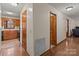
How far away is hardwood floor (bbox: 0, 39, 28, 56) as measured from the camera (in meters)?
2.49

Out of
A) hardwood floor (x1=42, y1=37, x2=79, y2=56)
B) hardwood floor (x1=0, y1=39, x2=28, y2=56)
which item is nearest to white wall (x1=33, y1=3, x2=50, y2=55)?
hardwood floor (x1=42, y1=37, x2=79, y2=56)

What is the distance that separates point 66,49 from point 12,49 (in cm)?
147

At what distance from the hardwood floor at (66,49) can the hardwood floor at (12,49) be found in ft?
1.90

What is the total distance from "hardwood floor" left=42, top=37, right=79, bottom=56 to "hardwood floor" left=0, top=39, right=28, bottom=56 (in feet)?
1.90

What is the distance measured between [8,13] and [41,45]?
112 cm

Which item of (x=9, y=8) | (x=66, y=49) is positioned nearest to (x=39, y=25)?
(x=9, y=8)

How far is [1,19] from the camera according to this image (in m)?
2.41

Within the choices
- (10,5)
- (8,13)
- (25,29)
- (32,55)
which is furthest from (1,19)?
(32,55)

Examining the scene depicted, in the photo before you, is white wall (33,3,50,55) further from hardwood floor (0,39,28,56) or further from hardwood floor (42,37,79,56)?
hardwood floor (0,39,28,56)

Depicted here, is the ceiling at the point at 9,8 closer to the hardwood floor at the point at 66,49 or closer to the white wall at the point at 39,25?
the white wall at the point at 39,25

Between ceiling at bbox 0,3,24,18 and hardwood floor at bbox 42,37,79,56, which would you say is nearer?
ceiling at bbox 0,3,24,18

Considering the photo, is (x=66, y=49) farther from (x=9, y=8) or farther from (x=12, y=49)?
(x=9, y=8)

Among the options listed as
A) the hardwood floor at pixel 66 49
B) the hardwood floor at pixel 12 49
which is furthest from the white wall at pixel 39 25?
the hardwood floor at pixel 12 49

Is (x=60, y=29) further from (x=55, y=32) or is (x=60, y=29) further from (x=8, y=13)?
(x=8, y=13)
